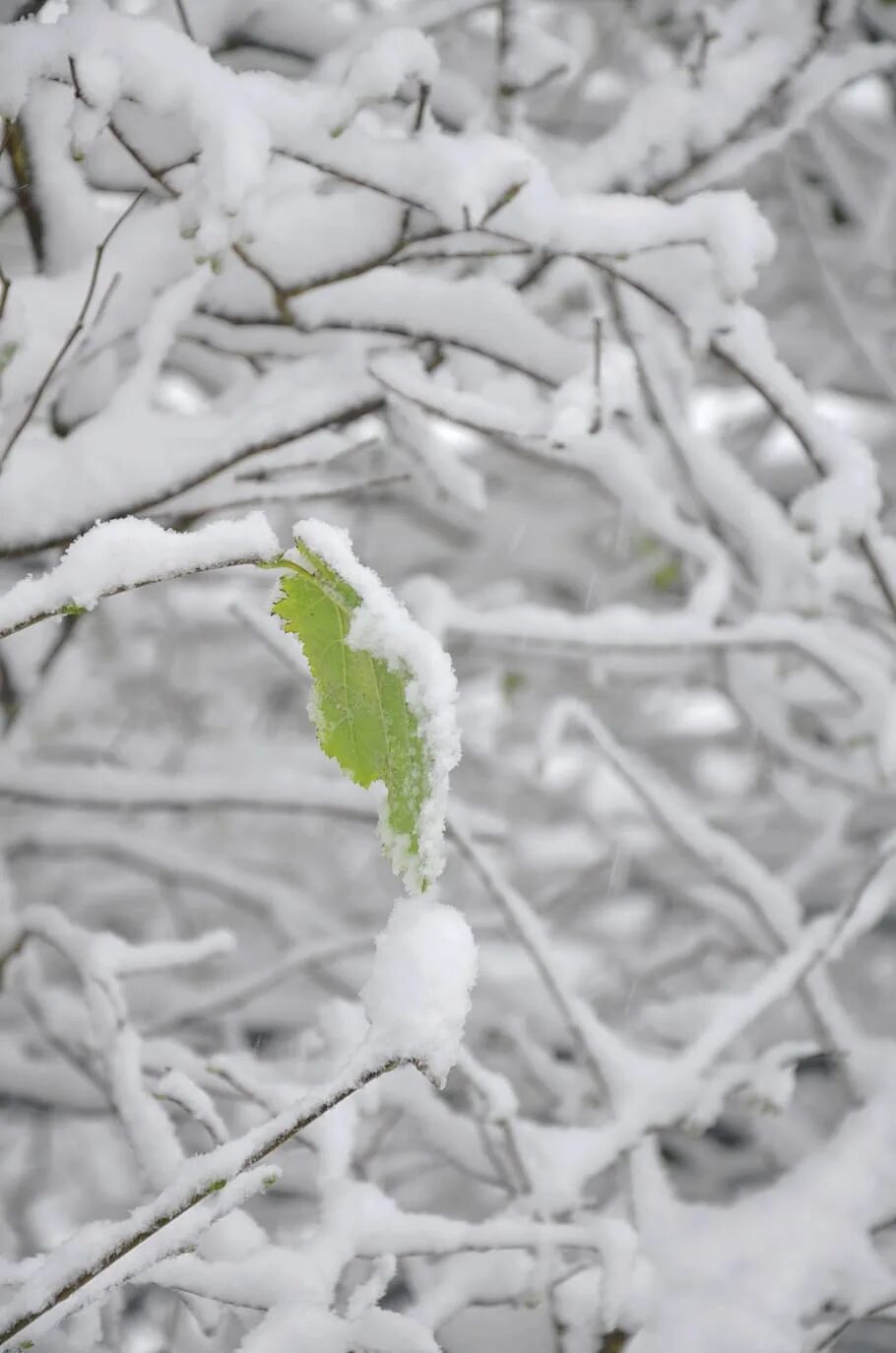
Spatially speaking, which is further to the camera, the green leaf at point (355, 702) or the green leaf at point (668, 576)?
the green leaf at point (668, 576)

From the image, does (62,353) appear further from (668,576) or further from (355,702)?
(668,576)

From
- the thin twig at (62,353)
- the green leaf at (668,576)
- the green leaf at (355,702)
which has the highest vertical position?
the green leaf at (668,576)

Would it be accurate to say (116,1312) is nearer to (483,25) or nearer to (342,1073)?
(342,1073)

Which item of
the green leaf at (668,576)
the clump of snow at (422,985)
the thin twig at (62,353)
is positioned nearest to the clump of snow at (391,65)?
the thin twig at (62,353)

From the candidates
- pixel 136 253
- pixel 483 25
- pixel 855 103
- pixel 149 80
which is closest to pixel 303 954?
pixel 136 253

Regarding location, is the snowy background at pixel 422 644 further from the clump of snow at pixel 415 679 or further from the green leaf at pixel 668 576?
the green leaf at pixel 668 576

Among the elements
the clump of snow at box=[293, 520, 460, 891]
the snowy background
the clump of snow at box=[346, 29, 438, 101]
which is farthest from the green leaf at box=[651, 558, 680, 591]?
the clump of snow at box=[293, 520, 460, 891]

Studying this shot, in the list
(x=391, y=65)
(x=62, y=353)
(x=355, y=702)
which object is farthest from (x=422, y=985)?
(x=391, y=65)

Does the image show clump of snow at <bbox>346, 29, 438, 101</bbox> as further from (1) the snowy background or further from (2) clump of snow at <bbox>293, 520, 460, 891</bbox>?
(2) clump of snow at <bbox>293, 520, 460, 891</bbox>
